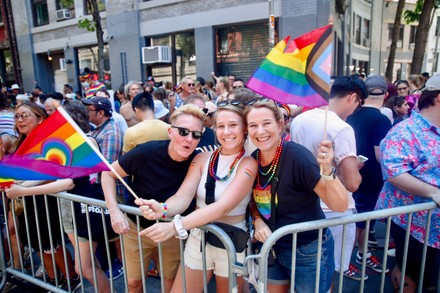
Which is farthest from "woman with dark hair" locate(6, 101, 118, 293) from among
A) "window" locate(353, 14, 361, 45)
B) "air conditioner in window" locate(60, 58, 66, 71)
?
"window" locate(353, 14, 361, 45)

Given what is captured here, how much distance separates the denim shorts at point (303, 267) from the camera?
2.04 metres

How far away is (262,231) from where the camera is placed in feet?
6.59

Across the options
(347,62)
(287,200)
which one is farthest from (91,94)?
(347,62)

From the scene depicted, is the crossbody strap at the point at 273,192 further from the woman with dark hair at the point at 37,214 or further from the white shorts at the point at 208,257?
the woman with dark hair at the point at 37,214

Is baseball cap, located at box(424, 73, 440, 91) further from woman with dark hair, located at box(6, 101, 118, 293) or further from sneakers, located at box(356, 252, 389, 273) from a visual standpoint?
woman with dark hair, located at box(6, 101, 118, 293)

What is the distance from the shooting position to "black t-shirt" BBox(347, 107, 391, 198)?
3465 millimetres

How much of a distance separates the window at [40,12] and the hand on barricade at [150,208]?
20129 mm

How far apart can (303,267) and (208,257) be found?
25.0 inches

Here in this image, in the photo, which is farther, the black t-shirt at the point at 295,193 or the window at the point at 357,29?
the window at the point at 357,29

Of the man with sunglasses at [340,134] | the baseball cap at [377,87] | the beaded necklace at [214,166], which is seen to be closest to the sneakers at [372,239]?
the man with sunglasses at [340,134]

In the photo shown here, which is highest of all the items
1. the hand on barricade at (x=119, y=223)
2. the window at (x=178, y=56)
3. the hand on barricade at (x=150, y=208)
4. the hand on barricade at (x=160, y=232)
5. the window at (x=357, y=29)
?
the window at (x=357, y=29)

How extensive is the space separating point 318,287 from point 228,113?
4.07 feet

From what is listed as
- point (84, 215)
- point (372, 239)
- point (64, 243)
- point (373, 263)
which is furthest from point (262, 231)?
point (372, 239)

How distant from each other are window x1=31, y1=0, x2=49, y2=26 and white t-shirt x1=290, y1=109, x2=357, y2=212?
19942mm
